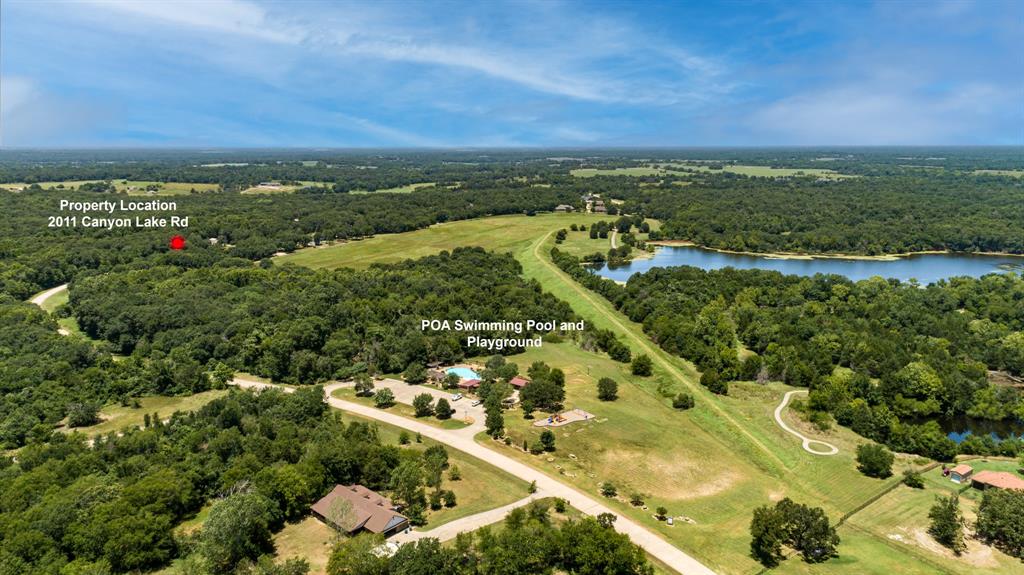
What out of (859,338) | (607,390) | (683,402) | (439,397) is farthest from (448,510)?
(859,338)

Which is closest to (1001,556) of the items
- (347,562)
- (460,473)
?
(460,473)

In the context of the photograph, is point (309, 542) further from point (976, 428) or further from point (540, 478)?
point (976, 428)

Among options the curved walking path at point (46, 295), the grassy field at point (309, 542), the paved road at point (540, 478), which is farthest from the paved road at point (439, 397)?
the curved walking path at point (46, 295)

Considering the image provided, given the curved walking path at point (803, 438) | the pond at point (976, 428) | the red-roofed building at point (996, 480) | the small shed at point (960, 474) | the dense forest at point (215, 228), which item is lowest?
the pond at point (976, 428)

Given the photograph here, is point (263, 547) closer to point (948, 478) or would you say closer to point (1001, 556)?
point (1001, 556)

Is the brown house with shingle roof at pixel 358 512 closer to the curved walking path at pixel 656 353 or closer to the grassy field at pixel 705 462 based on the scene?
the grassy field at pixel 705 462
